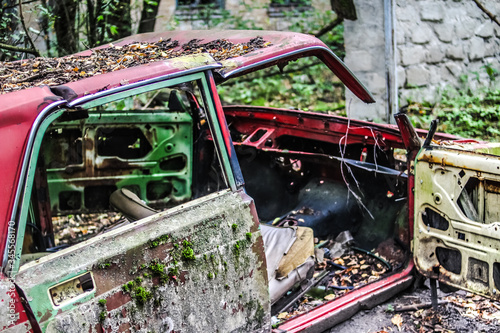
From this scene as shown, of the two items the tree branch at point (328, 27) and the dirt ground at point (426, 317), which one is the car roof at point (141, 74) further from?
the tree branch at point (328, 27)

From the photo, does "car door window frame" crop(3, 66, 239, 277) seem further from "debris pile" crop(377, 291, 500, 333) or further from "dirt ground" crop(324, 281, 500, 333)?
"debris pile" crop(377, 291, 500, 333)

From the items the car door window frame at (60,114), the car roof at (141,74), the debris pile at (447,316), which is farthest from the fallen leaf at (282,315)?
the car roof at (141,74)

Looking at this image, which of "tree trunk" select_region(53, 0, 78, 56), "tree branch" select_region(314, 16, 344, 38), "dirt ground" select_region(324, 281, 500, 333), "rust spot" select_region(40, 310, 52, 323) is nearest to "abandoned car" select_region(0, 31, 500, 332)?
"rust spot" select_region(40, 310, 52, 323)

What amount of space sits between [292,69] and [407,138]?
6840 millimetres

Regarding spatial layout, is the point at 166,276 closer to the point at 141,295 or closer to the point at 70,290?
the point at 141,295

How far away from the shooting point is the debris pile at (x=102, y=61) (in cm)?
245

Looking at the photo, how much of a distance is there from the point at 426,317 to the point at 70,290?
213cm

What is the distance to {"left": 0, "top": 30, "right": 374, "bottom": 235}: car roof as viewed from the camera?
6.07ft

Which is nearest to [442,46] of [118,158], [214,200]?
[118,158]

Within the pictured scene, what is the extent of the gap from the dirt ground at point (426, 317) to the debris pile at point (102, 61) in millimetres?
1703

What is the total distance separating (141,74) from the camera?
2193 mm

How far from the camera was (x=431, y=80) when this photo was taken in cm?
768

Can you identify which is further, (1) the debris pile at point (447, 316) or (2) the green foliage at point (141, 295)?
(1) the debris pile at point (447, 316)

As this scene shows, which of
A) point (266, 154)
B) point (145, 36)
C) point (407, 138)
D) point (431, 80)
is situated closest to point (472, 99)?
point (431, 80)
